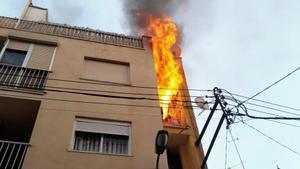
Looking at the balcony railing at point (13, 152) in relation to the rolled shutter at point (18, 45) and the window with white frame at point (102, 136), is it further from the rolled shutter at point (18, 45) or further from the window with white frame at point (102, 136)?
the rolled shutter at point (18, 45)

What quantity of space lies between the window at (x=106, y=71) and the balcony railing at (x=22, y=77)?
1443mm

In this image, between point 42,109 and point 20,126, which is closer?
point 42,109

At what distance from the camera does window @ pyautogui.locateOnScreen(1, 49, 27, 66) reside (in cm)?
965

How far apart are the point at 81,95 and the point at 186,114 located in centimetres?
388

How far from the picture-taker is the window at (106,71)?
9.99 m

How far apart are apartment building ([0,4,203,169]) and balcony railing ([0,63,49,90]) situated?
0.03 m

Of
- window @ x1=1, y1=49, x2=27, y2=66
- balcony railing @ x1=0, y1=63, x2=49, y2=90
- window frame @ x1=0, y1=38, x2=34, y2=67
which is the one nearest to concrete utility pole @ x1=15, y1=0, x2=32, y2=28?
window frame @ x1=0, y1=38, x2=34, y2=67

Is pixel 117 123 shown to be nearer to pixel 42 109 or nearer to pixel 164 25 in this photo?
pixel 42 109

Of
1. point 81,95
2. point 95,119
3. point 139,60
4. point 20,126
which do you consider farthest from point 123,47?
point 20,126

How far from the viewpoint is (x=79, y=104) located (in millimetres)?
8555

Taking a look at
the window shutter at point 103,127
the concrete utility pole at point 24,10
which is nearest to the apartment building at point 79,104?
the window shutter at point 103,127

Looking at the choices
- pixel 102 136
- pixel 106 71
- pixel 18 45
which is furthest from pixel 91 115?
pixel 18 45

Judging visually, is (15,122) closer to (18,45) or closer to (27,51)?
(27,51)

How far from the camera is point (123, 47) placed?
1148cm
